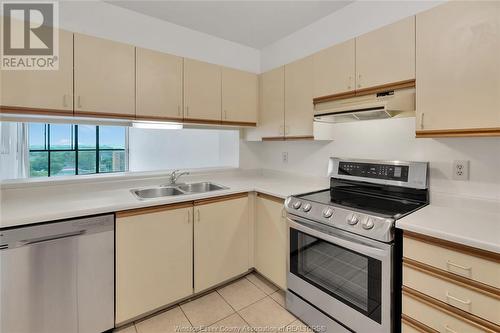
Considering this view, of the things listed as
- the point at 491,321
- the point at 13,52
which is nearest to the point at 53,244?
the point at 13,52

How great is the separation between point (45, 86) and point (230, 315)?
2.11 m

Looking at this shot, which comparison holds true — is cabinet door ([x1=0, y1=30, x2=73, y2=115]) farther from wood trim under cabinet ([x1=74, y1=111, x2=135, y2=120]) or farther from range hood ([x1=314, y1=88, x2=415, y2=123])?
range hood ([x1=314, y1=88, x2=415, y2=123])

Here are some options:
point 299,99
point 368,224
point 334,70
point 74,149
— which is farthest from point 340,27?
point 74,149

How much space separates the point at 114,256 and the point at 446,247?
193 centimetres

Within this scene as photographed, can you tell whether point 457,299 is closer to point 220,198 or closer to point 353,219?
point 353,219

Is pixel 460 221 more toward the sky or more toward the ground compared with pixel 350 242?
more toward the sky

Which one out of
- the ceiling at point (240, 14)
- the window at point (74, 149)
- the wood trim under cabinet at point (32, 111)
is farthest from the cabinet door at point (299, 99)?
the window at point (74, 149)

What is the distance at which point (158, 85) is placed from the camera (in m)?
2.09

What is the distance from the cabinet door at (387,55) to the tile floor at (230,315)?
184 centimetres

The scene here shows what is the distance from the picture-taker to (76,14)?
194 cm

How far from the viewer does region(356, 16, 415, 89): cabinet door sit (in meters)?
1.52

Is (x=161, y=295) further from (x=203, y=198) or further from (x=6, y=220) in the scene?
(x=6, y=220)

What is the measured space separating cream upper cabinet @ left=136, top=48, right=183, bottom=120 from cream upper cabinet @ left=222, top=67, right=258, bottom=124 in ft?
1.59

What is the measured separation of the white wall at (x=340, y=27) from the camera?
1777 mm
